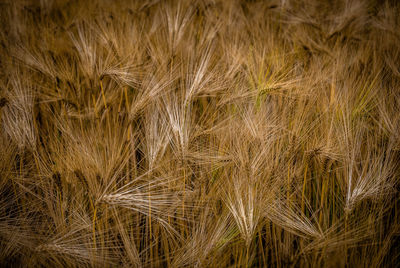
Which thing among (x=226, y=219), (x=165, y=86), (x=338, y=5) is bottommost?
(x=226, y=219)

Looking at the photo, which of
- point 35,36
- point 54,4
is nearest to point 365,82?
point 35,36

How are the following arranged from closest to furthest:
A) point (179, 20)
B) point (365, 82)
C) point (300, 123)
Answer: point (300, 123) → point (365, 82) → point (179, 20)

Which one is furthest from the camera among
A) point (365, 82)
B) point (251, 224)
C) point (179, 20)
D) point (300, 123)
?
point (179, 20)

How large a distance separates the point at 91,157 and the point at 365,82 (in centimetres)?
97

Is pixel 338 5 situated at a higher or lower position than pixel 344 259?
higher

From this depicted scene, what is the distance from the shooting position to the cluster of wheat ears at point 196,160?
2.40 ft

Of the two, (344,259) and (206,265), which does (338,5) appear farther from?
(206,265)

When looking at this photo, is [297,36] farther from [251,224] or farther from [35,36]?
[35,36]

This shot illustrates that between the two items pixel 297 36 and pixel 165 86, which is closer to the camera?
pixel 165 86

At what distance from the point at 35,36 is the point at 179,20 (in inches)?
27.5

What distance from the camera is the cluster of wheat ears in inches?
28.8

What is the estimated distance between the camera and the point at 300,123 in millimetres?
819

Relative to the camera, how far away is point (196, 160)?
0.80 m

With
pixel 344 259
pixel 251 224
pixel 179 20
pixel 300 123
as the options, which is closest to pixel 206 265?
pixel 251 224
